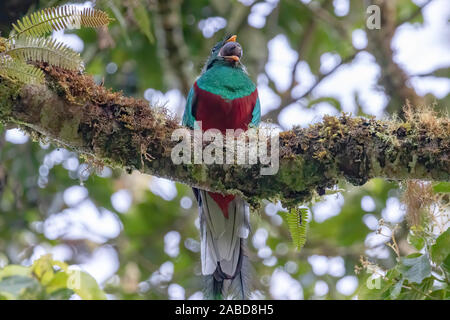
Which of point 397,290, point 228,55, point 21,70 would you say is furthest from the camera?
point 228,55

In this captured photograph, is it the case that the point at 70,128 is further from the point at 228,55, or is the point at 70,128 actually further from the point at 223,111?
the point at 228,55

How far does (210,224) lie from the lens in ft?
14.6

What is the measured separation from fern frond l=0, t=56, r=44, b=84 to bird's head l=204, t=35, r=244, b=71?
241 cm

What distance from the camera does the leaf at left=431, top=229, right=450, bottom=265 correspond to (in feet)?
9.28

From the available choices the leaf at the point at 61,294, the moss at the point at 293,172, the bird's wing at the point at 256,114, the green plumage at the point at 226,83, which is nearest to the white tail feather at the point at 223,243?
the bird's wing at the point at 256,114

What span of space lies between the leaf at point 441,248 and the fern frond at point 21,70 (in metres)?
2.22

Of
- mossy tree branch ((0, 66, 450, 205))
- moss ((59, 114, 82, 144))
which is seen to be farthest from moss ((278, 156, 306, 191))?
moss ((59, 114, 82, 144))

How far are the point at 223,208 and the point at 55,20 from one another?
6.81 feet

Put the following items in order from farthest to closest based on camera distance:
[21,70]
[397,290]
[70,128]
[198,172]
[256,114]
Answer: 1. [256,114]
2. [198,172]
3. [70,128]
4. [397,290]
5. [21,70]

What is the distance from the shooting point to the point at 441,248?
9.32 ft

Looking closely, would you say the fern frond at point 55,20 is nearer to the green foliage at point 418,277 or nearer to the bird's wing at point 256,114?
the bird's wing at point 256,114

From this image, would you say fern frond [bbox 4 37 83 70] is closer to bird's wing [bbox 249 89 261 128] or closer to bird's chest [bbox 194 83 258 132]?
bird's chest [bbox 194 83 258 132]

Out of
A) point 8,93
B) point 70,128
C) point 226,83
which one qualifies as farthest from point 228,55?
point 8,93
